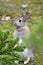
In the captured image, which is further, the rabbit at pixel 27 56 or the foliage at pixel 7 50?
the rabbit at pixel 27 56

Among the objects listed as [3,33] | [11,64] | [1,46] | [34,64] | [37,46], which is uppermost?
[37,46]

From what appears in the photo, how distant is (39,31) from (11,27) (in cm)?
347

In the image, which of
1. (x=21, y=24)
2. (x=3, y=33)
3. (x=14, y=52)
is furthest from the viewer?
(x=21, y=24)

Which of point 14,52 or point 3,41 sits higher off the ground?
point 3,41

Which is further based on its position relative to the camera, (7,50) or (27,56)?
(27,56)

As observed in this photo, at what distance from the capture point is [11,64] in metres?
1.66

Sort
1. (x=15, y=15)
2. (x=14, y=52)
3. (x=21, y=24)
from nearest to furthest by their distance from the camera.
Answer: (x=14, y=52), (x=21, y=24), (x=15, y=15)

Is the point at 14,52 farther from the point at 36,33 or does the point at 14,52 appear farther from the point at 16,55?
the point at 36,33

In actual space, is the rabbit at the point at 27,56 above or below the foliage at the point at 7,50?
below

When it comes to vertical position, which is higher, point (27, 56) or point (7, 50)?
point (7, 50)

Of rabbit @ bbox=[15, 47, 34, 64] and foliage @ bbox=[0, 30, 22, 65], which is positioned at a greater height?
foliage @ bbox=[0, 30, 22, 65]

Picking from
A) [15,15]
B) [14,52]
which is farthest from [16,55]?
[15,15]

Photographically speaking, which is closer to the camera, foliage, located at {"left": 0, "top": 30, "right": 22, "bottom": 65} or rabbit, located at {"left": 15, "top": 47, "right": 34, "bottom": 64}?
foliage, located at {"left": 0, "top": 30, "right": 22, "bottom": 65}

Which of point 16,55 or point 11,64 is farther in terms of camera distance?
point 16,55
